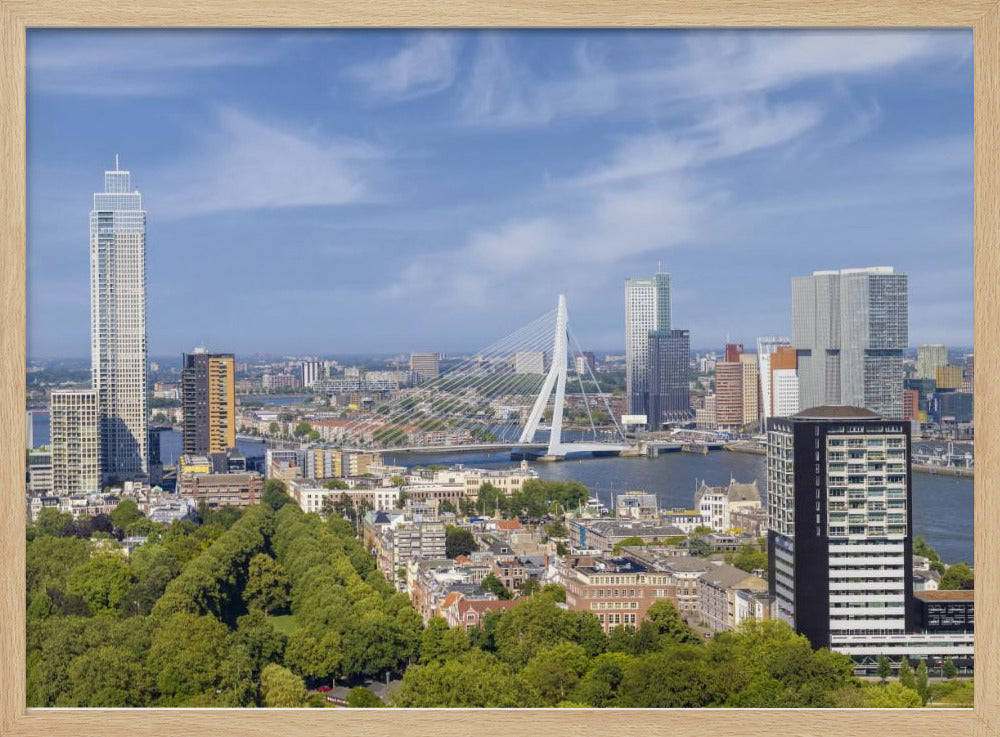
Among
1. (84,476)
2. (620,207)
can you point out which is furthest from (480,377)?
(620,207)

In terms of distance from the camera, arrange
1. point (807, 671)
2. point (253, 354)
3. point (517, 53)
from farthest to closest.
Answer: point (253, 354)
point (807, 671)
point (517, 53)

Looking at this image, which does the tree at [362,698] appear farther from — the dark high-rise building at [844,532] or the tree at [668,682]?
the dark high-rise building at [844,532]

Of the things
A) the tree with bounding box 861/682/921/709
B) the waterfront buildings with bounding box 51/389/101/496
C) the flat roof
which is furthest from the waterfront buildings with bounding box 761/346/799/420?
the waterfront buildings with bounding box 51/389/101/496

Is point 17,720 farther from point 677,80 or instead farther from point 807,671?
point 807,671

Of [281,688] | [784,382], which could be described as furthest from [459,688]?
[784,382]

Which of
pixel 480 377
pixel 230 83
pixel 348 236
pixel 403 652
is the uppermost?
pixel 230 83

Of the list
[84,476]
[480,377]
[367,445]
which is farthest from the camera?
[367,445]
